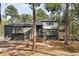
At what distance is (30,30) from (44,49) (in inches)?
9.4

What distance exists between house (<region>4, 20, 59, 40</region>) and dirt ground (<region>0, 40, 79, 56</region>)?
0.07 meters

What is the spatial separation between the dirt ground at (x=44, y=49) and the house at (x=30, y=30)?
0.07 meters

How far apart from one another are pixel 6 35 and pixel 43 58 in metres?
0.44

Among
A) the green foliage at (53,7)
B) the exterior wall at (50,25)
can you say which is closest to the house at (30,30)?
the exterior wall at (50,25)

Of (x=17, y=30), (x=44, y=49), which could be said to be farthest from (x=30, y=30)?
(x=44, y=49)

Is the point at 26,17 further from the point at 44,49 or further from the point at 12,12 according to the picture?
the point at 44,49

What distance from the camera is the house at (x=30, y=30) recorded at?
172 centimetres

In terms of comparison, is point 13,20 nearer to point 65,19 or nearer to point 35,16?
point 35,16

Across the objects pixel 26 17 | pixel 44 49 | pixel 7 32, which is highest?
pixel 26 17

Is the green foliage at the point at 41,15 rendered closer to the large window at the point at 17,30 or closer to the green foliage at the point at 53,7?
the green foliage at the point at 53,7

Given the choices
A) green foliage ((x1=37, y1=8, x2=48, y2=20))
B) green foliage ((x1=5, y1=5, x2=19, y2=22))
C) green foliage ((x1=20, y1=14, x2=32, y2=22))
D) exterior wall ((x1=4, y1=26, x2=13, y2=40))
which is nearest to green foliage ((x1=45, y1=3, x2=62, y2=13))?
green foliage ((x1=37, y1=8, x2=48, y2=20))

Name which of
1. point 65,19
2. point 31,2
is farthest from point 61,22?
point 31,2

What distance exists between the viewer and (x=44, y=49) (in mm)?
1772

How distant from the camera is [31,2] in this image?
69.5 inches
